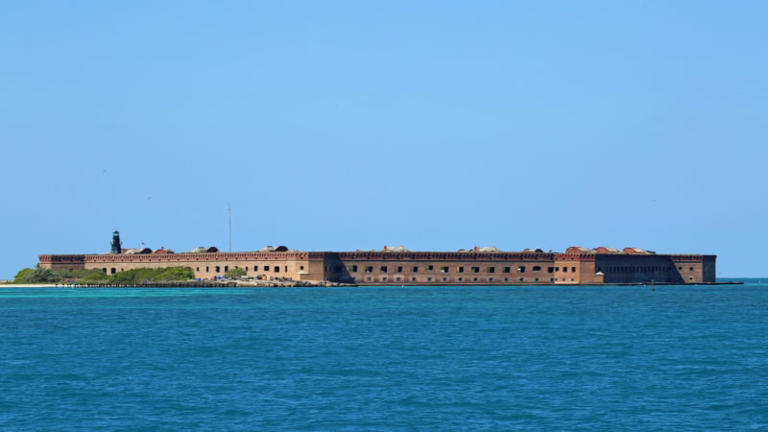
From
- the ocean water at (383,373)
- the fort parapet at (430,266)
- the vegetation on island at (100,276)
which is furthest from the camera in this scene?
the vegetation on island at (100,276)

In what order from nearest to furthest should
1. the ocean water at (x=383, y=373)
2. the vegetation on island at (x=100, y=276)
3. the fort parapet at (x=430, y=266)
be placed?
the ocean water at (x=383, y=373) → the fort parapet at (x=430, y=266) → the vegetation on island at (x=100, y=276)

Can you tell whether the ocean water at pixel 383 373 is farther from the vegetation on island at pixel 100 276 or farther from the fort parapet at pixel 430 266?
the vegetation on island at pixel 100 276

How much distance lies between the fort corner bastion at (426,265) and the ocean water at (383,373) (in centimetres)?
8211

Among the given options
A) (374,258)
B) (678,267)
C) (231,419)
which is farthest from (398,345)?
(678,267)

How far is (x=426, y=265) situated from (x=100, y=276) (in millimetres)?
51346

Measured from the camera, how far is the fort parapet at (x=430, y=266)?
6491 inches

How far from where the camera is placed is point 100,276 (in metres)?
179

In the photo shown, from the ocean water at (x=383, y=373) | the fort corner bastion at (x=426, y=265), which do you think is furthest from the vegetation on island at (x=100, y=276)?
the ocean water at (x=383, y=373)

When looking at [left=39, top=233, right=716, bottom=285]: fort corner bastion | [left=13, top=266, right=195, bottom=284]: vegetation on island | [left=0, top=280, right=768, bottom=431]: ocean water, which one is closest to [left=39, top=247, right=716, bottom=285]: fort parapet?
[left=39, top=233, right=716, bottom=285]: fort corner bastion

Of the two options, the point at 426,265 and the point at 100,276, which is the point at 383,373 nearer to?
the point at 426,265

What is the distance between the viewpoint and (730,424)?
110 ft

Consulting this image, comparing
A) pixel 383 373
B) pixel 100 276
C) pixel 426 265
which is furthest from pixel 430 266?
pixel 383 373

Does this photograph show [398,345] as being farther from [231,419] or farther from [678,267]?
[678,267]

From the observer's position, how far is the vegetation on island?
570ft
